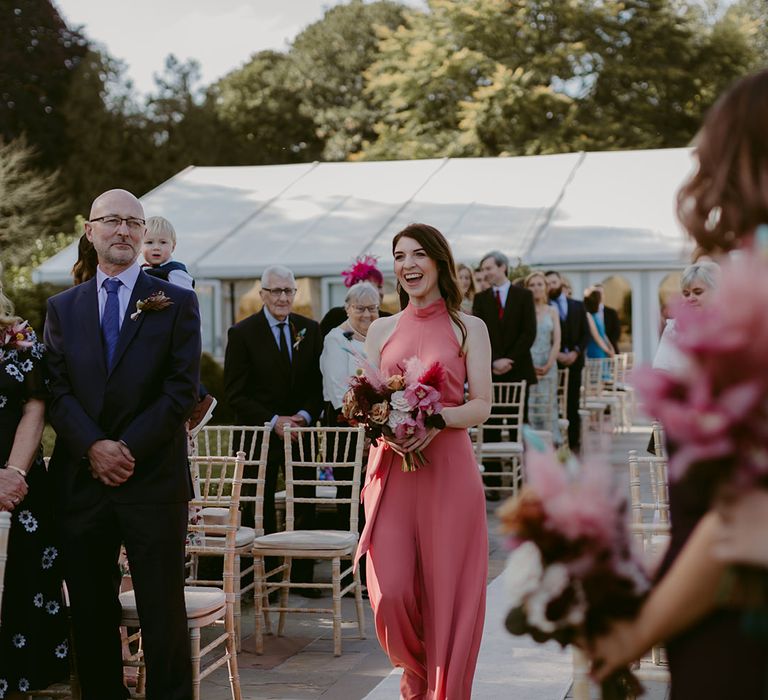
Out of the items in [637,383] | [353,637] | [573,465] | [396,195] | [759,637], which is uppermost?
[396,195]

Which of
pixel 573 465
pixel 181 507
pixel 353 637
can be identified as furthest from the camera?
pixel 353 637

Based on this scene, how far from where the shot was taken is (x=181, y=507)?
445cm

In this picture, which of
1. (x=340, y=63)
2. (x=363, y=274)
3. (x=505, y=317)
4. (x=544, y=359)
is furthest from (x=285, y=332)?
(x=340, y=63)

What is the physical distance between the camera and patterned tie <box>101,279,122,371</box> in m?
4.45

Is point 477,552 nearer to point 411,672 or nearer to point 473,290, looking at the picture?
point 411,672

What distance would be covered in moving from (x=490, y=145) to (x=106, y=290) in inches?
1148

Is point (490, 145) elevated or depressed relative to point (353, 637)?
elevated

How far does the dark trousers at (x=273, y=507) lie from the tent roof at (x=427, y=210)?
10.3 meters

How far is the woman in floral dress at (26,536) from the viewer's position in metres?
4.34

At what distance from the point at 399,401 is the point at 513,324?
6.96 m

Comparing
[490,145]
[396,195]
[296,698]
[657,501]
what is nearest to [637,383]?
[657,501]

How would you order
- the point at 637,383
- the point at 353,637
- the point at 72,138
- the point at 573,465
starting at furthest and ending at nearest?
the point at 72,138, the point at 353,637, the point at 573,465, the point at 637,383

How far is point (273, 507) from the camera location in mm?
7656

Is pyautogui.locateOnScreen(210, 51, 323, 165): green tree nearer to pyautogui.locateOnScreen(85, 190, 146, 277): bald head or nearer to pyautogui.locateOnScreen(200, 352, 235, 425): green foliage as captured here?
pyautogui.locateOnScreen(200, 352, 235, 425): green foliage
